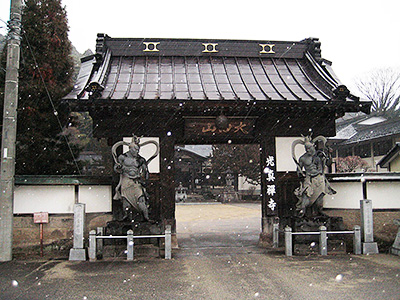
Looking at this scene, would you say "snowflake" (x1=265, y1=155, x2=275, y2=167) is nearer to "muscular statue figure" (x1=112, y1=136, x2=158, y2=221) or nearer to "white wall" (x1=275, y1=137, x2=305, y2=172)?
"white wall" (x1=275, y1=137, x2=305, y2=172)

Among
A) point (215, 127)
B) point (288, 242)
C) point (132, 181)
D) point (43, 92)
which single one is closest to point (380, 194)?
point (288, 242)

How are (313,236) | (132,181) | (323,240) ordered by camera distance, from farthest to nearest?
(313,236), (132,181), (323,240)

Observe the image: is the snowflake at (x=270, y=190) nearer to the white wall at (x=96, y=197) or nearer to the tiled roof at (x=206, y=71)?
the tiled roof at (x=206, y=71)

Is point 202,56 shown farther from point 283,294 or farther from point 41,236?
point 283,294

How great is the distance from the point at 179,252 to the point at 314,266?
3489mm

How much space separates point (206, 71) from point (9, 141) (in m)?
6.02

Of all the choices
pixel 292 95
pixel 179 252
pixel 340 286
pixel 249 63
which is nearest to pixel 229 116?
pixel 292 95

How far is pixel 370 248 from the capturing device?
8.56m

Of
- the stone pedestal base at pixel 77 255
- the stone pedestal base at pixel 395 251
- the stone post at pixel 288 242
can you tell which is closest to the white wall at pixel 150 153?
the stone pedestal base at pixel 77 255

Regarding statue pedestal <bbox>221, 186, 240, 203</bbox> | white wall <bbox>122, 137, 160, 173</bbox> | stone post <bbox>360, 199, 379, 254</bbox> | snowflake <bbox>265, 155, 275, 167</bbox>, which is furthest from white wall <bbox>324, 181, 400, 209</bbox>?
statue pedestal <bbox>221, 186, 240, 203</bbox>

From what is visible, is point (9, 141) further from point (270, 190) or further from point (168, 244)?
point (270, 190)

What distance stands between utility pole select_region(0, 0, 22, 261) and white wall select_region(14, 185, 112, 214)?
84cm

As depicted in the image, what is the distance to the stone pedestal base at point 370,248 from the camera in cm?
854

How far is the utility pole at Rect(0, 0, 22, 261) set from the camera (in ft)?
26.1
